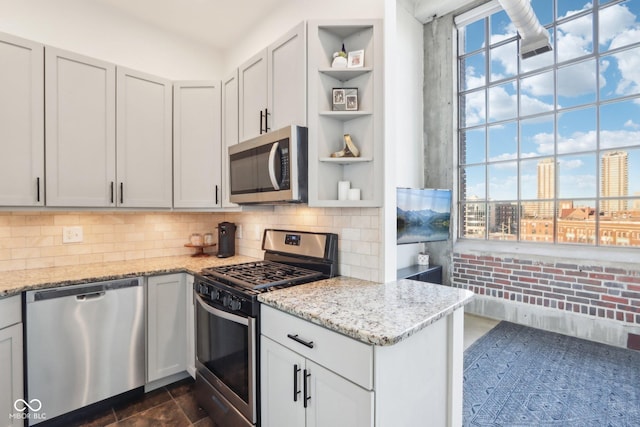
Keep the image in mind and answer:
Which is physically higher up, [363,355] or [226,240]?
[226,240]

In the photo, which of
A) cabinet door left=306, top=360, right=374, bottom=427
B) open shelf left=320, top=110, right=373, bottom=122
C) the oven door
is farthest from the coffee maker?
cabinet door left=306, top=360, right=374, bottom=427

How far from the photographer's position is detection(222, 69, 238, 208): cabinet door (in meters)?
2.59

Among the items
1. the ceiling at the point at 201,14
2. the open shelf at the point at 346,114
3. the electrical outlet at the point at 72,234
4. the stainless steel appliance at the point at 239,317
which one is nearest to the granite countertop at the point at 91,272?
the electrical outlet at the point at 72,234

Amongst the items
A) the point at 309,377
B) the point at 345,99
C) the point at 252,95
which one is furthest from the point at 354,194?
the point at 252,95

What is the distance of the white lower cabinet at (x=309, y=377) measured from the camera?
1.14 meters

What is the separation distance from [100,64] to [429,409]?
10.0 feet

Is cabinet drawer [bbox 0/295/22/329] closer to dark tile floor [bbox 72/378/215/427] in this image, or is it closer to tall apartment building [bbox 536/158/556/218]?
dark tile floor [bbox 72/378/215/427]

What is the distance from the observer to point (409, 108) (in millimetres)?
3896

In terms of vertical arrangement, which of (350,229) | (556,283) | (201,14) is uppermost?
(201,14)

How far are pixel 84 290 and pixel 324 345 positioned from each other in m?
1.68

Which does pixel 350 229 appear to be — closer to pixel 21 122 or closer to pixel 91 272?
pixel 91 272

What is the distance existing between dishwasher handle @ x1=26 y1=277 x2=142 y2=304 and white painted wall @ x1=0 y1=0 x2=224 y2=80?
6.08ft

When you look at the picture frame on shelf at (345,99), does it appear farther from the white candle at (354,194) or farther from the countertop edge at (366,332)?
the countertop edge at (366,332)

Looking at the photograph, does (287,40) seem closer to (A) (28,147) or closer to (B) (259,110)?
(B) (259,110)
